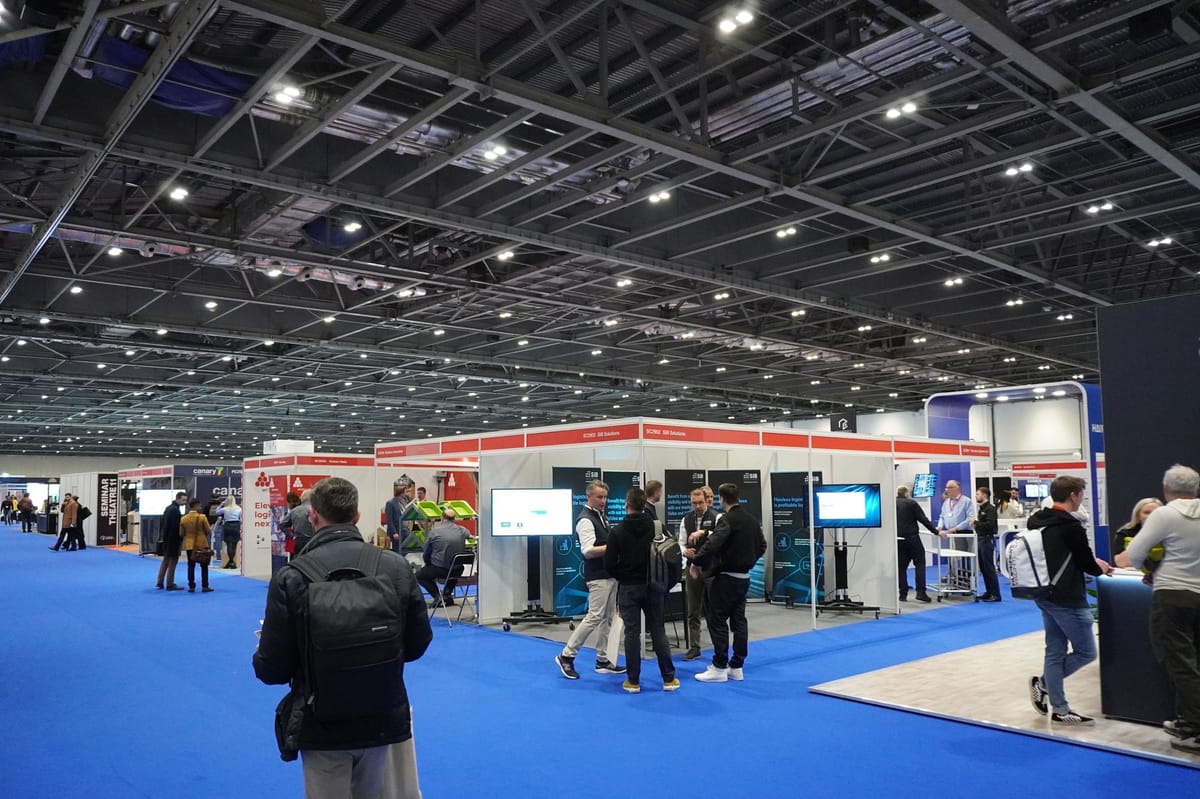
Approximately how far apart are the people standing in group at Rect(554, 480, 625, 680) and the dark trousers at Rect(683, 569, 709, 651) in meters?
0.90

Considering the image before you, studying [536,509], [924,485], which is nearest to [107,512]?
[536,509]

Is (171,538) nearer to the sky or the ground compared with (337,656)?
nearer to the ground

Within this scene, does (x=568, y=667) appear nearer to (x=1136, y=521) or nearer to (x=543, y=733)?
(x=543, y=733)

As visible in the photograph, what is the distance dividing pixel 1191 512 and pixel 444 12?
234 inches

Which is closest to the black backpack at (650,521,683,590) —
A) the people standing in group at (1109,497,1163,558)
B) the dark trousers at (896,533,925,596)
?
the people standing in group at (1109,497,1163,558)

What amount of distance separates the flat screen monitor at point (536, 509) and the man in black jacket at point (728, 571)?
258 centimetres

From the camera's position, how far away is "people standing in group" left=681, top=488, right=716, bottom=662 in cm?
725

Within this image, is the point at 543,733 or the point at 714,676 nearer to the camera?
the point at 543,733

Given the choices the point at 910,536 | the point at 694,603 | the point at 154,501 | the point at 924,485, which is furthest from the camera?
the point at 154,501

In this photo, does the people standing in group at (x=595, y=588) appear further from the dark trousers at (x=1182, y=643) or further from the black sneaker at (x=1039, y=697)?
the dark trousers at (x=1182, y=643)

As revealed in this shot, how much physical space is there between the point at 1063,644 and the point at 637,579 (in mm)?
2658

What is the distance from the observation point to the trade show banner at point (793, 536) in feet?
35.0

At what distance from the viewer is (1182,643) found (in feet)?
15.2

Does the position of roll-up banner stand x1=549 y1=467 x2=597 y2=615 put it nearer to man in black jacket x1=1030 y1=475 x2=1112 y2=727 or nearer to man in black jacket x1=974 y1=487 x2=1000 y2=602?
man in black jacket x1=1030 y1=475 x2=1112 y2=727
